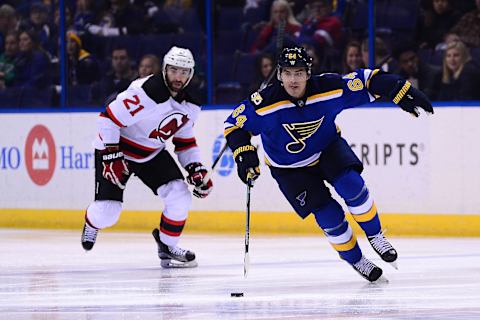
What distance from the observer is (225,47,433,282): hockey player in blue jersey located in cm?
755

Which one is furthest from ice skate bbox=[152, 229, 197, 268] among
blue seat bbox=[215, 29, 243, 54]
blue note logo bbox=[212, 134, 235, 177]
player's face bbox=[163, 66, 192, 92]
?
blue seat bbox=[215, 29, 243, 54]

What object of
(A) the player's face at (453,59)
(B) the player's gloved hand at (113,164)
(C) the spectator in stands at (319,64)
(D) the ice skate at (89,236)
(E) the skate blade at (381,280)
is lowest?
(D) the ice skate at (89,236)

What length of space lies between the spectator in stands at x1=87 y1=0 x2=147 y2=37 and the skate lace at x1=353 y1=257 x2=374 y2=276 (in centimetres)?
484

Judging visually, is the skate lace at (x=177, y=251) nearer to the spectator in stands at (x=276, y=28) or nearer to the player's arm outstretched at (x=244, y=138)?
the player's arm outstretched at (x=244, y=138)

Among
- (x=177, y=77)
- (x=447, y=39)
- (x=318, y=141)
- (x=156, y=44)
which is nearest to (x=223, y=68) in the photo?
(x=156, y=44)

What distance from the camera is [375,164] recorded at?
10.8 metres

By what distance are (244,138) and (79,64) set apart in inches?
194

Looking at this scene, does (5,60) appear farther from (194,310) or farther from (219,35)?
(194,310)

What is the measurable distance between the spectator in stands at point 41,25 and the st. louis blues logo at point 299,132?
17.0 ft

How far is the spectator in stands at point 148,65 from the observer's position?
39.2 ft

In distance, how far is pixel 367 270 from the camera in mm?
A: 7586

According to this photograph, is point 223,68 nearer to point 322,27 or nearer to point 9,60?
point 322,27

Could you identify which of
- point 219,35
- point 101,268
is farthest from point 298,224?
point 101,268

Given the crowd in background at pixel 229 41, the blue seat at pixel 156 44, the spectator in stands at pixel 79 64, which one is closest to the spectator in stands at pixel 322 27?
the crowd in background at pixel 229 41
